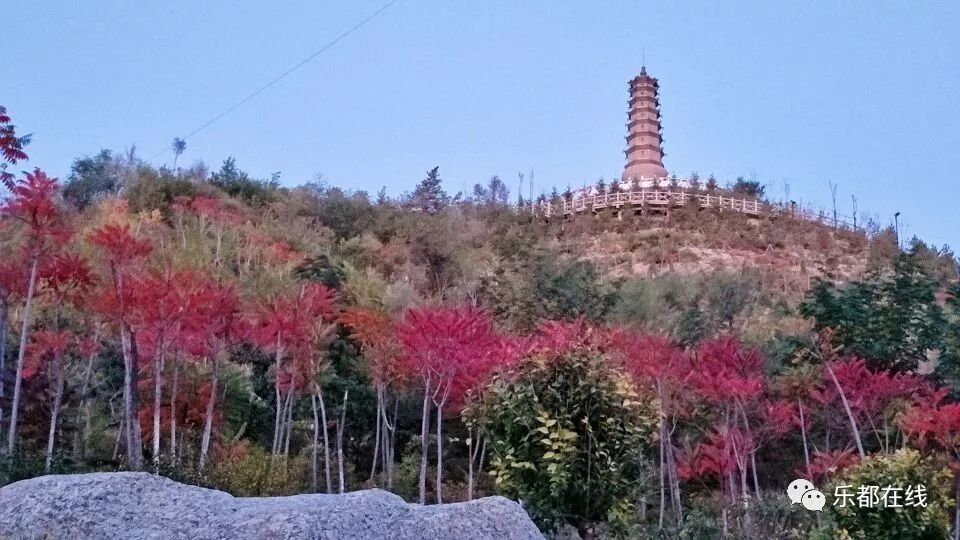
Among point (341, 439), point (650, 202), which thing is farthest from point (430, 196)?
point (341, 439)

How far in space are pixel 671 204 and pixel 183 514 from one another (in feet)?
101

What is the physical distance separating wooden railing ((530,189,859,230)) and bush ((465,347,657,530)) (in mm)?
27150

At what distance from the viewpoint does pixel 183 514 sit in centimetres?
489

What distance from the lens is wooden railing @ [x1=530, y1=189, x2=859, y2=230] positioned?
111 feet

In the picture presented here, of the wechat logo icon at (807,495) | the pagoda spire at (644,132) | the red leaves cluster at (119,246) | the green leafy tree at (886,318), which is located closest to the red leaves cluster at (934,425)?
the green leafy tree at (886,318)

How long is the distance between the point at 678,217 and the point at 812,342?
797 inches

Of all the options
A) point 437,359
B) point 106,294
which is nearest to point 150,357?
point 106,294

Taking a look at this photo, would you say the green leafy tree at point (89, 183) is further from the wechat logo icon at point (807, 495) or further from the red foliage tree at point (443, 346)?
the wechat logo icon at point (807, 495)

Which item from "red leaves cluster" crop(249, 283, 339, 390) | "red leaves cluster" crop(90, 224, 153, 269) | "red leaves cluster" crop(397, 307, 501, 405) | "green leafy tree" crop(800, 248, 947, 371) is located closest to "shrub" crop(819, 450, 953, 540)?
"red leaves cluster" crop(397, 307, 501, 405)

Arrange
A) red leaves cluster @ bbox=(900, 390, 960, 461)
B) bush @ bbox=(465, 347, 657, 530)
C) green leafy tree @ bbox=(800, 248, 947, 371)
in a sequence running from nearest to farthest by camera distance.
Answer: bush @ bbox=(465, 347, 657, 530), red leaves cluster @ bbox=(900, 390, 960, 461), green leafy tree @ bbox=(800, 248, 947, 371)

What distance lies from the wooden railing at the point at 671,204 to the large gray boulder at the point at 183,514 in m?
29.6

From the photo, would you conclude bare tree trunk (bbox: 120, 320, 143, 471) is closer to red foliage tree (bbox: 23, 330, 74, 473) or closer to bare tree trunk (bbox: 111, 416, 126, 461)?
red foliage tree (bbox: 23, 330, 74, 473)

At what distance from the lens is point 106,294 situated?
1137cm

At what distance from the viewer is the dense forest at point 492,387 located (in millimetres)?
7340
